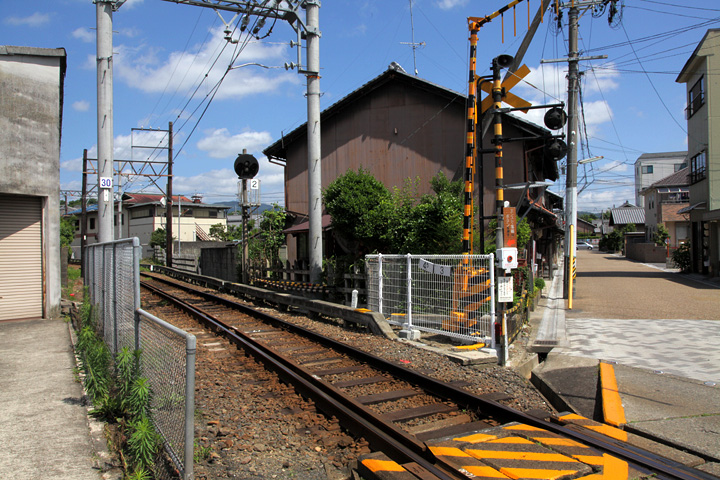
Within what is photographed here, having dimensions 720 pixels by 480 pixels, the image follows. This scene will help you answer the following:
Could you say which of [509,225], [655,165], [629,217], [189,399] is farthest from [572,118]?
[655,165]

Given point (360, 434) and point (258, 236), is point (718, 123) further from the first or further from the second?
point (360, 434)

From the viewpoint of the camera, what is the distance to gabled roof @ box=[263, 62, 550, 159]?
56.0 feet

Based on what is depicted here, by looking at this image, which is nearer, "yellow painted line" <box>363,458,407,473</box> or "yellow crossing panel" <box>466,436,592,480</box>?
"yellow crossing panel" <box>466,436,592,480</box>

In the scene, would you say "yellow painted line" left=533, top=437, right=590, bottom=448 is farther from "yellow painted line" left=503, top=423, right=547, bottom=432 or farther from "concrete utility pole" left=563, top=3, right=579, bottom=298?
"concrete utility pole" left=563, top=3, right=579, bottom=298

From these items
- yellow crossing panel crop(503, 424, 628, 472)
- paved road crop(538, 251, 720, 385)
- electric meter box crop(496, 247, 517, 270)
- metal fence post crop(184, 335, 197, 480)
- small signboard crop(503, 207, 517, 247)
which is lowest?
paved road crop(538, 251, 720, 385)

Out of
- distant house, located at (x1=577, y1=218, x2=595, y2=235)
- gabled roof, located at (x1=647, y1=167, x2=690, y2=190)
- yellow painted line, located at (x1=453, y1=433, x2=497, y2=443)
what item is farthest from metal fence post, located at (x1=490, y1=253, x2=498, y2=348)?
distant house, located at (x1=577, y1=218, x2=595, y2=235)

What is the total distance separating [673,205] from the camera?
1743 inches

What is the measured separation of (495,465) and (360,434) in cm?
143

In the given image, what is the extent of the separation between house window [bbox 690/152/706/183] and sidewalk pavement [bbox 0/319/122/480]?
29903mm

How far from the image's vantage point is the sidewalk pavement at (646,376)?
519cm

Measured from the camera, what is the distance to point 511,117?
55.1 ft

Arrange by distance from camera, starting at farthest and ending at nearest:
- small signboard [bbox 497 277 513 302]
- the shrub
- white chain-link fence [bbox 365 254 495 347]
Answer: the shrub
white chain-link fence [bbox 365 254 495 347]
small signboard [bbox 497 277 513 302]

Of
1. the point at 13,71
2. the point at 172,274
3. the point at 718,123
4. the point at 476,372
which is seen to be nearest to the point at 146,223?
the point at 172,274

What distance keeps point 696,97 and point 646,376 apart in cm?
2716
